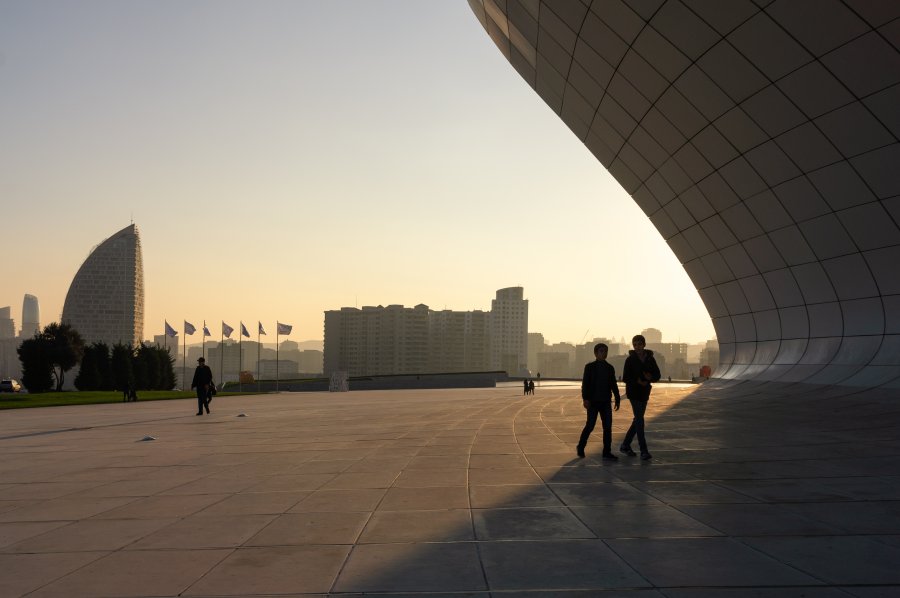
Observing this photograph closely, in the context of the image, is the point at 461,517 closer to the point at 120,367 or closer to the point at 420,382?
the point at 420,382

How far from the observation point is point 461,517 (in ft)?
23.0

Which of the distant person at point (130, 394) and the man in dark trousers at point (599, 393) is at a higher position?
the man in dark trousers at point (599, 393)

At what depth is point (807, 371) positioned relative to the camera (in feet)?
84.7

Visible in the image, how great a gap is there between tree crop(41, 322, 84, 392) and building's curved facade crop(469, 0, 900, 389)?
65229 millimetres

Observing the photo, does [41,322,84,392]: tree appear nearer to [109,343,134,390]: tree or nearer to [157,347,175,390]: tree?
[157,347,175,390]: tree

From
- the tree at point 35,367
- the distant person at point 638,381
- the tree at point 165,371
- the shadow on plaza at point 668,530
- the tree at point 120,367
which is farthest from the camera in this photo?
the tree at point 165,371

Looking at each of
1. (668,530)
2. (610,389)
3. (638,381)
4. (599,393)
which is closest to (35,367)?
(599,393)

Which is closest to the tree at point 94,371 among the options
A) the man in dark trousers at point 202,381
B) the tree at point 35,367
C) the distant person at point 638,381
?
the tree at point 35,367

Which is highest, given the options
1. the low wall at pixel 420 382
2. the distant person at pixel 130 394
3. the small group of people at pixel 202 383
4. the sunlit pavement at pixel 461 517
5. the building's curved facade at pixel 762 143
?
the building's curved facade at pixel 762 143

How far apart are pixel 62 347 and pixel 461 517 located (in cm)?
8451

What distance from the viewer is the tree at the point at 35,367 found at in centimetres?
7169

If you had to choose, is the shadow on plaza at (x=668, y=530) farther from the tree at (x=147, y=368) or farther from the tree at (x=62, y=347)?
the tree at (x=62, y=347)

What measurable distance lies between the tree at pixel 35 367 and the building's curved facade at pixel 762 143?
60267 mm

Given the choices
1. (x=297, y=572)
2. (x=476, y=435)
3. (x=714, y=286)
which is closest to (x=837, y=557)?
(x=297, y=572)
